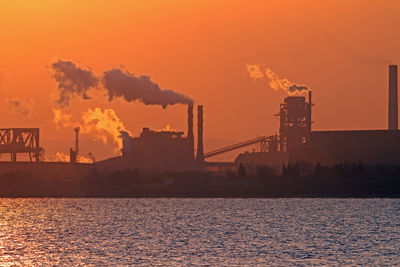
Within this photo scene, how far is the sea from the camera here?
77.0 m

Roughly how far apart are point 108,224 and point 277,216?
26.0 meters

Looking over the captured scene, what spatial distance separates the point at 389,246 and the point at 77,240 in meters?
27.5

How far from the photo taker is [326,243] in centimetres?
9225

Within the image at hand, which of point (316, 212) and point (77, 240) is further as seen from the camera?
point (316, 212)

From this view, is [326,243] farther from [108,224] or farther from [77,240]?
[108,224]

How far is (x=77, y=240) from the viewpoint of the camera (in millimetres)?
96312

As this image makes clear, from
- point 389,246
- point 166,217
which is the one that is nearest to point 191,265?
point 389,246

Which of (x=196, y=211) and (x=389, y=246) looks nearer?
(x=389, y=246)

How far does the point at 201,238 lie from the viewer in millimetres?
97500

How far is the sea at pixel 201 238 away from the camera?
77.0 metres

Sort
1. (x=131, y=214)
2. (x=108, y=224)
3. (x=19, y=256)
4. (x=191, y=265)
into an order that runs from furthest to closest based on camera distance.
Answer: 1. (x=131, y=214)
2. (x=108, y=224)
3. (x=19, y=256)
4. (x=191, y=265)

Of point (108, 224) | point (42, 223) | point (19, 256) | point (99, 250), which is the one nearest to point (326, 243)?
point (99, 250)

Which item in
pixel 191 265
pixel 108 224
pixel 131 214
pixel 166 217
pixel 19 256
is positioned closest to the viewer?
pixel 191 265

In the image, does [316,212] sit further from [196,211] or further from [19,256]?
[19,256]
